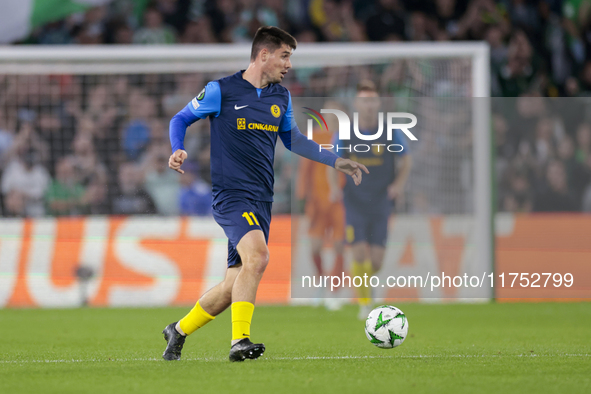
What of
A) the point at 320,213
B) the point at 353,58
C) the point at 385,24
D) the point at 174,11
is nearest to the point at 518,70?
the point at 385,24

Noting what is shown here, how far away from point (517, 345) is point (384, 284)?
472 cm

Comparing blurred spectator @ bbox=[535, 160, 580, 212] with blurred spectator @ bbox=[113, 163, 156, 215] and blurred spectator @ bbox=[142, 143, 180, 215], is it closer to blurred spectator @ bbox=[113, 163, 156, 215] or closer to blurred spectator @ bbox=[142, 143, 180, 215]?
blurred spectator @ bbox=[142, 143, 180, 215]

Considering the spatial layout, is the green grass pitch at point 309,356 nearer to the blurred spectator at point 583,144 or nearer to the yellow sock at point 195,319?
the yellow sock at point 195,319

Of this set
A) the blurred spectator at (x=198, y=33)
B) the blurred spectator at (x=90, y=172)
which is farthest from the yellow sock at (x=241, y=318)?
the blurred spectator at (x=198, y=33)

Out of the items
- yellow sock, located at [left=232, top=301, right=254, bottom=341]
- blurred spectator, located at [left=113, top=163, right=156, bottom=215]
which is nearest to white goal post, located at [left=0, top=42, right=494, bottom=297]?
blurred spectator, located at [left=113, top=163, right=156, bottom=215]

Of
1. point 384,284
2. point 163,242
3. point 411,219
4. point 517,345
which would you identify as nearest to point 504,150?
point 411,219

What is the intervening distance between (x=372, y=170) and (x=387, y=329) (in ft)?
14.4

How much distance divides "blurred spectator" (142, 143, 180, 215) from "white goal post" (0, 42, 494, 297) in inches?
56.1

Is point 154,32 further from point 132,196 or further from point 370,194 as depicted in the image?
point 370,194

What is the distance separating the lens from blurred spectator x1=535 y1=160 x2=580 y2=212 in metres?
11.7

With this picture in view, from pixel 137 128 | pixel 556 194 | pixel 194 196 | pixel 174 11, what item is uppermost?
pixel 174 11

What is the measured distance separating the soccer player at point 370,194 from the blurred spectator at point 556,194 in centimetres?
275

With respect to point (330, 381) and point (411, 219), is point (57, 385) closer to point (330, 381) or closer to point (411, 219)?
point (330, 381)

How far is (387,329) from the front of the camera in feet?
19.6
